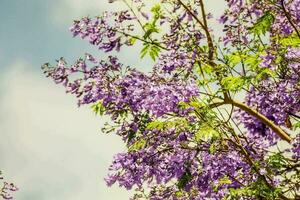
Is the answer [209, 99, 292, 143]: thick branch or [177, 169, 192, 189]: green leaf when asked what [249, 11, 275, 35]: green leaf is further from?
[177, 169, 192, 189]: green leaf

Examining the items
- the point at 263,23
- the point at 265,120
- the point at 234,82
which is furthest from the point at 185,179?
the point at 263,23

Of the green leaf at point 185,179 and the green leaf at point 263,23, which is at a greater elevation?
the green leaf at point 263,23

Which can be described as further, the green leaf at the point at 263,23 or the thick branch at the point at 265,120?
the thick branch at the point at 265,120

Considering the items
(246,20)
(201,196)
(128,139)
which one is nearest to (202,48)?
(246,20)

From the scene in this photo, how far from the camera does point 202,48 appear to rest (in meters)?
9.77

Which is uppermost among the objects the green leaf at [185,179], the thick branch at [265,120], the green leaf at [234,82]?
the thick branch at [265,120]

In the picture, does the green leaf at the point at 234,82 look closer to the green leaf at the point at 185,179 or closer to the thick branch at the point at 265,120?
the thick branch at the point at 265,120

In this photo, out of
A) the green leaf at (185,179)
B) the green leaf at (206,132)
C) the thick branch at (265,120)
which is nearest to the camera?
the green leaf at (206,132)

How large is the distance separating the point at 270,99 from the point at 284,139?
5.23ft

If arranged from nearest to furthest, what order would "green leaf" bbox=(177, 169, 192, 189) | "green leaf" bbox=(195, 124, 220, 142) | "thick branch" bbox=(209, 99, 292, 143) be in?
"green leaf" bbox=(195, 124, 220, 142) < "thick branch" bbox=(209, 99, 292, 143) < "green leaf" bbox=(177, 169, 192, 189)

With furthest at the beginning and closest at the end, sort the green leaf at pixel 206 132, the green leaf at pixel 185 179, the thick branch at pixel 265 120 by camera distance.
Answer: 1. the green leaf at pixel 185 179
2. the thick branch at pixel 265 120
3. the green leaf at pixel 206 132

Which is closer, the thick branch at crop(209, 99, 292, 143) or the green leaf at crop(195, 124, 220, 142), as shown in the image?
the green leaf at crop(195, 124, 220, 142)

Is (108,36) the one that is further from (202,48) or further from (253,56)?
(253,56)

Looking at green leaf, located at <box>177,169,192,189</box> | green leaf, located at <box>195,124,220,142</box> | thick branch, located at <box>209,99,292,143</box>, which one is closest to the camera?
green leaf, located at <box>195,124,220,142</box>
